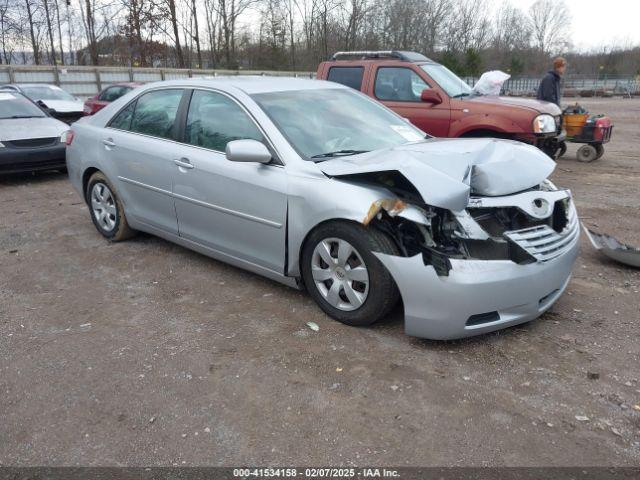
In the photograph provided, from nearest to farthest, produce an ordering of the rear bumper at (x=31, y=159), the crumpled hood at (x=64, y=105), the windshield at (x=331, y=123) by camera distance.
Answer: the windshield at (x=331, y=123) < the rear bumper at (x=31, y=159) < the crumpled hood at (x=64, y=105)

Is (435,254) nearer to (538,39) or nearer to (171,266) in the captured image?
(171,266)

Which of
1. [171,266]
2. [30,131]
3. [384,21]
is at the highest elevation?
[384,21]

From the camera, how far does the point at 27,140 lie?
8.55 meters

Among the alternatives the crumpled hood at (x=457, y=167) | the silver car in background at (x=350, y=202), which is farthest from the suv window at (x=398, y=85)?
the crumpled hood at (x=457, y=167)

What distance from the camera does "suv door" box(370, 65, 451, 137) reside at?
7.61 meters

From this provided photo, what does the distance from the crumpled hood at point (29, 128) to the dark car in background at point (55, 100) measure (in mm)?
3444

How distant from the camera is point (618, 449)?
2.43m

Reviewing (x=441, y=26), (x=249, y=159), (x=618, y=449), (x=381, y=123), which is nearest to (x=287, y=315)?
(x=249, y=159)

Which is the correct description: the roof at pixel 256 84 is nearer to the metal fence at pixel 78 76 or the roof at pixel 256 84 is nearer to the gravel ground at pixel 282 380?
the gravel ground at pixel 282 380

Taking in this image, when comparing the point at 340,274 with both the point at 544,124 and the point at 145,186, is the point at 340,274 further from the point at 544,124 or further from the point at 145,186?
the point at 544,124

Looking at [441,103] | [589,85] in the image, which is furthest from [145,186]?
[589,85]

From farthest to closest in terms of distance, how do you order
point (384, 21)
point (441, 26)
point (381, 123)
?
point (441, 26)
point (384, 21)
point (381, 123)

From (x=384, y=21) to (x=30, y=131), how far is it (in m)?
38.0

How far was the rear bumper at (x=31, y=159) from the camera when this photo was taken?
8.30 metres
